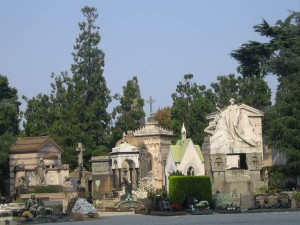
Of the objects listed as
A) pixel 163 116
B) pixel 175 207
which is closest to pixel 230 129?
pixel 175 207

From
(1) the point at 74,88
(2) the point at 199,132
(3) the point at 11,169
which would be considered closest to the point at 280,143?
(3) the point at 11,169

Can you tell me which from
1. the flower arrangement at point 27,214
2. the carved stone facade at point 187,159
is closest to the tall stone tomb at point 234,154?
the carved stone facade at point 187,159

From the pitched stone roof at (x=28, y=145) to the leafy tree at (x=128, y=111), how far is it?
58.7ft

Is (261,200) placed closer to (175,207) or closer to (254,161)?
(175,207)

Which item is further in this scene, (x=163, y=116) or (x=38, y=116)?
(x=163, y=116)

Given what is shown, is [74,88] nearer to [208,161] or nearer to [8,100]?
[8,100]

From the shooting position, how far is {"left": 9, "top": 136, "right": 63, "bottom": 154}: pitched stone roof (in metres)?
60.1

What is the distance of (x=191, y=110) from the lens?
76000 millimetres

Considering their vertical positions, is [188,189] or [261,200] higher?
[188,189]

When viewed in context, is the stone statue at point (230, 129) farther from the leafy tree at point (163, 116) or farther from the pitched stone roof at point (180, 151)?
the leafy tree at point (163, 116)

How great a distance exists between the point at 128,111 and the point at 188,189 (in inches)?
1555

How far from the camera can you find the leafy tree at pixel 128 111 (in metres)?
79.7

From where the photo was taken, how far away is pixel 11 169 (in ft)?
198

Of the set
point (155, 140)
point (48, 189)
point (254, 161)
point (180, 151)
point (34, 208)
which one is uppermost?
point (155, 140)
